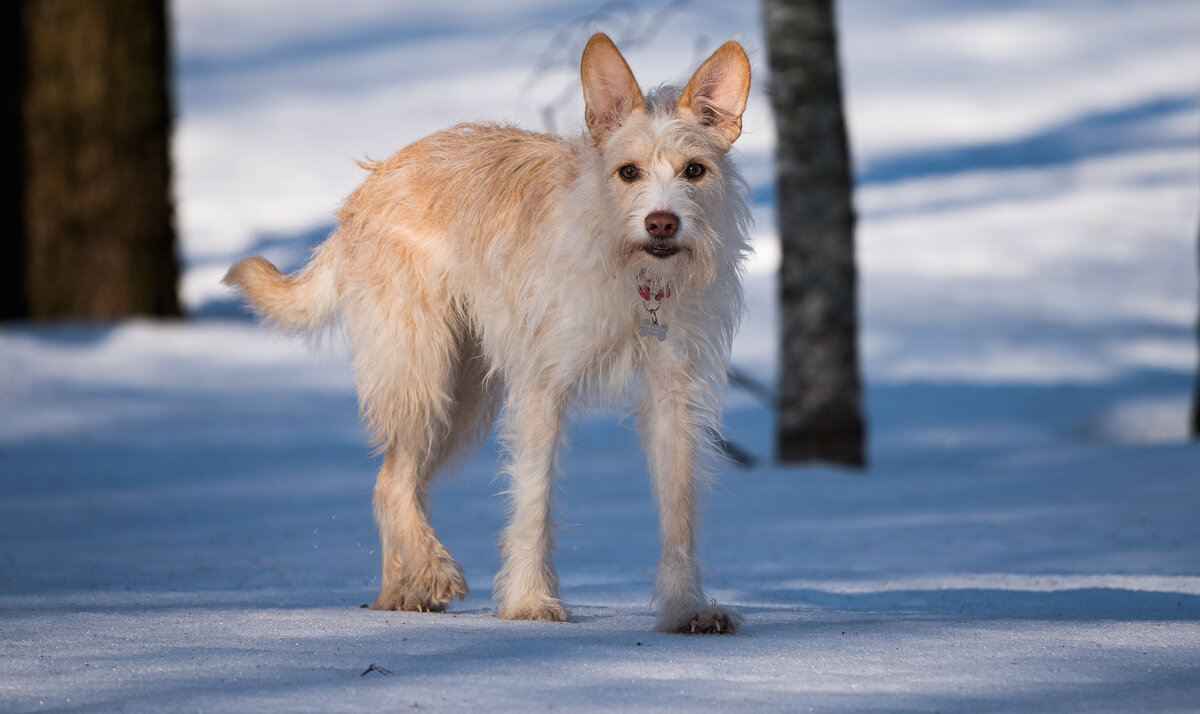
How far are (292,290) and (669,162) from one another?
2221 millimetres

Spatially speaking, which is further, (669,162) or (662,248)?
(669,162)

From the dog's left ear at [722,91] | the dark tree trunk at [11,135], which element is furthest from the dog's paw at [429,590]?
the dark tree trunk at [11,135]

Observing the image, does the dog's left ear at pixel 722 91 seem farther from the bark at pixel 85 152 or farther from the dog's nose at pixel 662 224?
the bark at pixel 85 152

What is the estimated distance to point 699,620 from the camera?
14.2 ft

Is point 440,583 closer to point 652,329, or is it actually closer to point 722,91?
point 652,329

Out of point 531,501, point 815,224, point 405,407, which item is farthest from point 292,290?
point 815,224

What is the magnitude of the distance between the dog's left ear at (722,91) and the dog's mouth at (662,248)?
523 millimetres

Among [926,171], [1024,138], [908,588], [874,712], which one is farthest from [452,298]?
[1024,138]

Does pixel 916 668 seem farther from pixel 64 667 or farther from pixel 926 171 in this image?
pixel 926 171

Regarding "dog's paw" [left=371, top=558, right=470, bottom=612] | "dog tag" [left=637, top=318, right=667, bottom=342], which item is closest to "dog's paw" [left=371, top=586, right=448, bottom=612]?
"dog's paw" [left=371, top=558, right=470, bottom=612]

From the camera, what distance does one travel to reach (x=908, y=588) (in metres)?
5.54

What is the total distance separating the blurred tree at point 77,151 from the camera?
11602 millimetres

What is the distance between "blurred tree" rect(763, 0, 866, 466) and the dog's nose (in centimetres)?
492

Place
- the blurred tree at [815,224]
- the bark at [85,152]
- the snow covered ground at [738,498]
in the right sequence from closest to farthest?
the snow covered ground at [738,498]
the blurred tree at [815,224]
the bark at [85,152]
